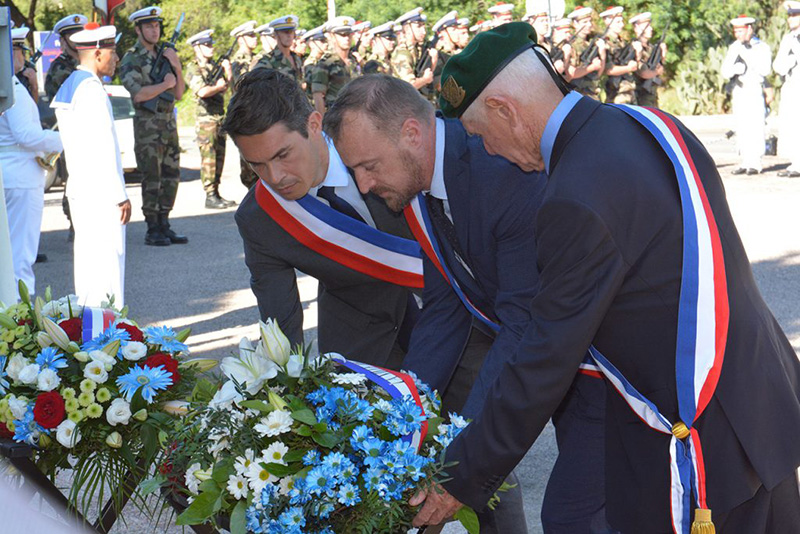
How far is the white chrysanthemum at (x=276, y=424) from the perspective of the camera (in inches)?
88.5

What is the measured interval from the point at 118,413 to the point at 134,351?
21 centimetres

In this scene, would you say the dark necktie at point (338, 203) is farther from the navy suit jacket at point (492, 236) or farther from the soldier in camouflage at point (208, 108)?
the soldier in camouflage at point (208, 108)

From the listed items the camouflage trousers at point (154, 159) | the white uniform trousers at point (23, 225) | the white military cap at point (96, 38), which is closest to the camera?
the white military cap at point (96, 38)

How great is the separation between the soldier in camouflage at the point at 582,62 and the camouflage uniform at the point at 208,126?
254 inches

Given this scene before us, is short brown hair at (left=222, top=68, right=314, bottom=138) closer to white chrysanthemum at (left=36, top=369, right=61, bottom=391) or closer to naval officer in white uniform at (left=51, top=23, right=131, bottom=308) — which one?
white chrysanthemum at (left=36, top=369, right=61, bottom=391)

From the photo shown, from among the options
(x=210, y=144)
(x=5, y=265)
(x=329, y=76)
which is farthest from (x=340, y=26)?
(x=5, y=265)

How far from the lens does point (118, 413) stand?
2768mm

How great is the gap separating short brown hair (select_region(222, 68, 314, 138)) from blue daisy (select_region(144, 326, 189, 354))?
2.19 feet

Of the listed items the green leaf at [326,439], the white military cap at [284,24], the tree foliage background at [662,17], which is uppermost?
the green leaf at [326,439]

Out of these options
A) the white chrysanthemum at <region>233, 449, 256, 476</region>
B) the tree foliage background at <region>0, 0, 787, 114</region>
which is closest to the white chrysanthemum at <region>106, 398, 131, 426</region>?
the white chrysanthemum at <region>233, 449, 256, 476</region>

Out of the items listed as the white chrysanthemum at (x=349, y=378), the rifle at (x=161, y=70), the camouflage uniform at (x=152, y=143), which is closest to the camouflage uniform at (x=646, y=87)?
the rifle at (x=161, y=70)

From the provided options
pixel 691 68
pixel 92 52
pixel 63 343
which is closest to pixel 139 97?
pixel 92 52

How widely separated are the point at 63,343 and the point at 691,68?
26.4m

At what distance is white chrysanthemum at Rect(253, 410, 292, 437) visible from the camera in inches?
88.5
